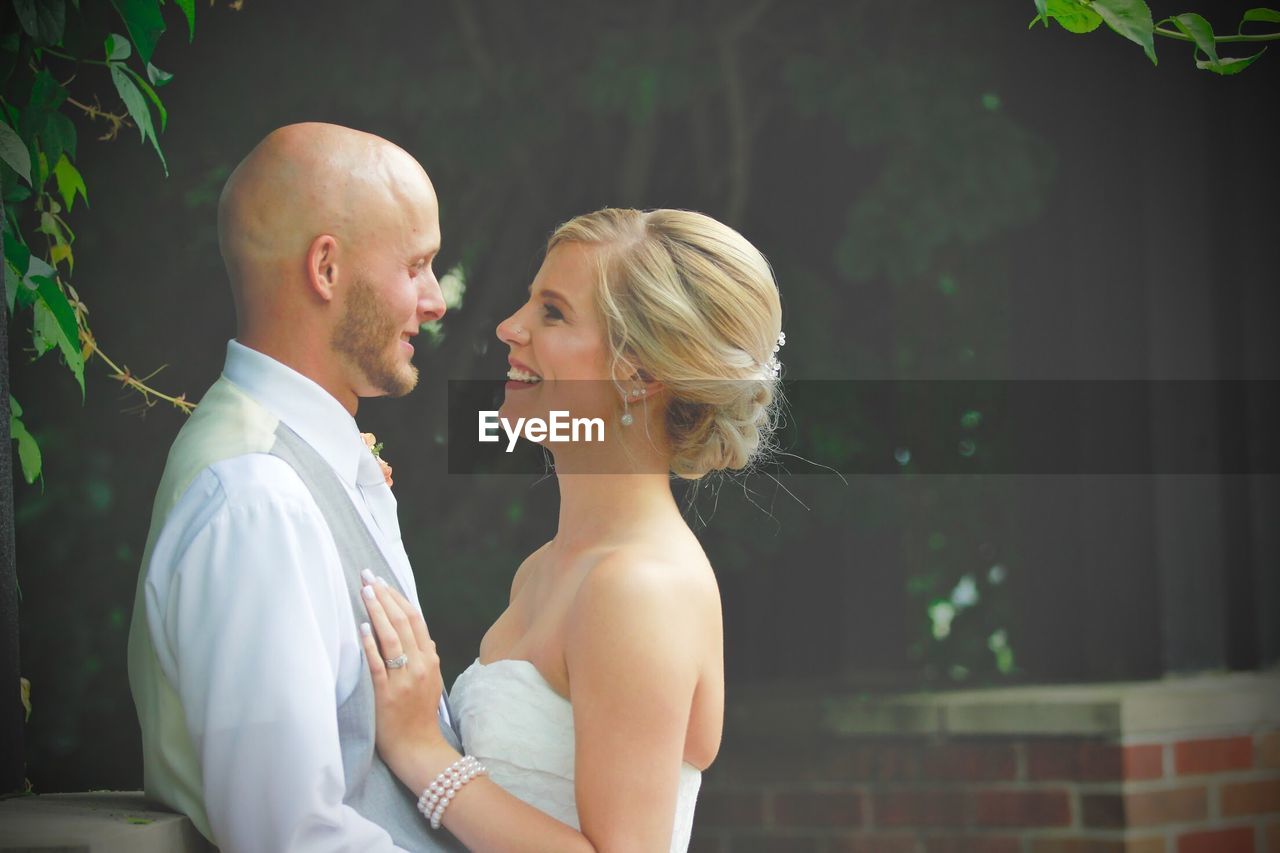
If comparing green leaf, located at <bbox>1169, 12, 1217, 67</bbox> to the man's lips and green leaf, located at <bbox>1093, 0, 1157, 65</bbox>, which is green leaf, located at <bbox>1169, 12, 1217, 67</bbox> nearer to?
green leaf, located at <bbox>1093, 0, 1157, 65</bbox>

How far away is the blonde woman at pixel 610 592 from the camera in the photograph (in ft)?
5.78

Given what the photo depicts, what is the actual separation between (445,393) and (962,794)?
121cm

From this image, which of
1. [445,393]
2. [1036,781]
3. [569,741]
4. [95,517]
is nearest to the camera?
[569,741]

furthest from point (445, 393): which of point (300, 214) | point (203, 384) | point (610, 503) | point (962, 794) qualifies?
point (962, 794)

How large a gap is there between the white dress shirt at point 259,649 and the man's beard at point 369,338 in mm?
185

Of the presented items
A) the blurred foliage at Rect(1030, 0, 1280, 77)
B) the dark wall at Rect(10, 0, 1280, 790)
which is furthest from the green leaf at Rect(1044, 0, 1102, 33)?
the dark wall at Rect(10, 0, 1280, 790)

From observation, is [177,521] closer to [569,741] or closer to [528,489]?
[569,741]

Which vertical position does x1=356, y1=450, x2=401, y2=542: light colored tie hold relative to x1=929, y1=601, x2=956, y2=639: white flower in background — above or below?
above

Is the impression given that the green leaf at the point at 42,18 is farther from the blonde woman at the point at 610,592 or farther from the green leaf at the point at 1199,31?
the green leaf at the point at 1199,31

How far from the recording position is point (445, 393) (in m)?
2.44

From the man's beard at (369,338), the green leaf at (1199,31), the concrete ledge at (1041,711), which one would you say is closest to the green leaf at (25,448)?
the man's beard at (369,338)

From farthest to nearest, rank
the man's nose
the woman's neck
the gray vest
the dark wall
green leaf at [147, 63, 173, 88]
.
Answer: the dark wall
green leaf at [147, 63, 173, 88]
the woman's neck
the man's nose
the gray vest

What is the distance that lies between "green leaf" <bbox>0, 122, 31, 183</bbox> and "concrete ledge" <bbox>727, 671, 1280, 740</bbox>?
152 cm

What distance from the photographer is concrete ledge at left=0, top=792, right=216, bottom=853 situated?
1.58 meters
